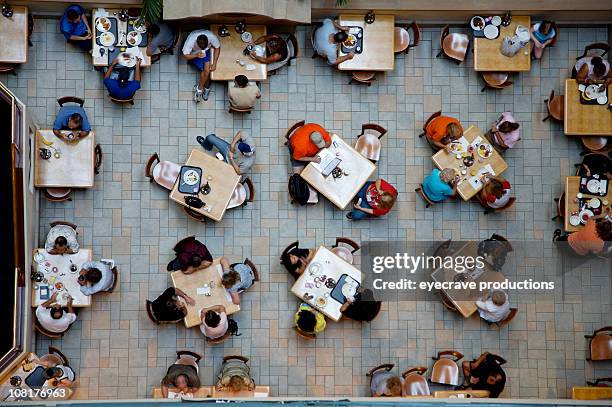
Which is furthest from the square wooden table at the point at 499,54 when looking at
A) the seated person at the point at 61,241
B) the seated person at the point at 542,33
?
the seated person at the point at 61,241

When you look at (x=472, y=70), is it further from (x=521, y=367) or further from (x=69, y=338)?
(x=69, y=338)

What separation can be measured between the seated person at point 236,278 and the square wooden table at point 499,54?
4918 mm

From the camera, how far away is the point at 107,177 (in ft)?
42.4

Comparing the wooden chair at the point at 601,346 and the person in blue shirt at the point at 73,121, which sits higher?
the person in blue shirt at the point at 73,121

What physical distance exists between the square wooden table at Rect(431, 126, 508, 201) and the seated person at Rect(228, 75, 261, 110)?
304 centimetres

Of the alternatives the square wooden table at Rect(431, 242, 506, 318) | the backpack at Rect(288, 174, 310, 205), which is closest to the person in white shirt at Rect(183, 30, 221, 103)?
the backpack at Rect(288, 174, 310, 205)

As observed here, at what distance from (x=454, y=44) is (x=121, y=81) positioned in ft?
17.7

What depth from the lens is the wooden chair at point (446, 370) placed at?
12.7m

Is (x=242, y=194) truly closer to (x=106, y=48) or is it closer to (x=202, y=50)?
(x=202, y=50)

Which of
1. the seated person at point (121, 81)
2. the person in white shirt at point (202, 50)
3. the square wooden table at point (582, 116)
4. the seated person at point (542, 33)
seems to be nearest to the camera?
the person in white shirt at point (202, 50)

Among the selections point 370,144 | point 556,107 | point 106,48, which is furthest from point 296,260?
point 556,107

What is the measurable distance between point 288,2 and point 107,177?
4046 mm

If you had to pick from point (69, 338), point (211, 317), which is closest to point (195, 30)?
point (211, 317)

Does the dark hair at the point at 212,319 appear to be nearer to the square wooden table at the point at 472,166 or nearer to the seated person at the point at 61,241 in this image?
the seated person at the point at 61,241
